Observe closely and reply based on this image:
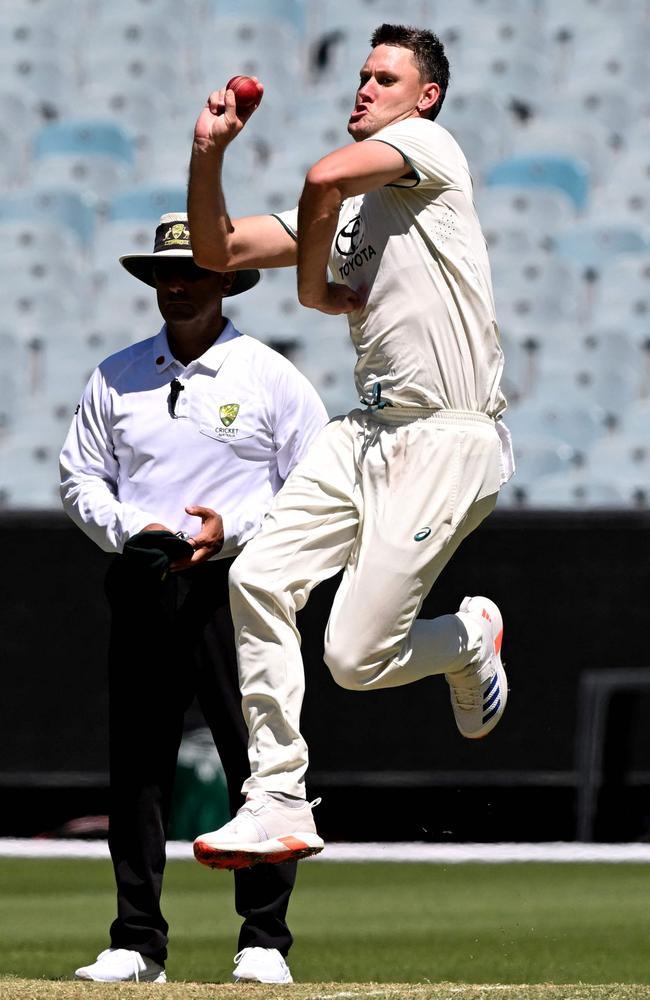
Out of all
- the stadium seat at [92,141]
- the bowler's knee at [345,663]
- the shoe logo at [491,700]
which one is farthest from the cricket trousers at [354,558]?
the stadium seat at [92,141]

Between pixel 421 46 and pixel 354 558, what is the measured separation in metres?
1.37

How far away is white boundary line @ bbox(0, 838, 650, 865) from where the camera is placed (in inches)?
347

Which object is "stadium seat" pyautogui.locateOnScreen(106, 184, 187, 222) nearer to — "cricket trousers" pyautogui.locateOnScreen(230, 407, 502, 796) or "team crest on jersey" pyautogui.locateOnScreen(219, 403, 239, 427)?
"team crest on jersey" pyautogui.locateOnScreen(219, 403, 239, 427)

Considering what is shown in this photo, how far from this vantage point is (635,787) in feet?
30.0

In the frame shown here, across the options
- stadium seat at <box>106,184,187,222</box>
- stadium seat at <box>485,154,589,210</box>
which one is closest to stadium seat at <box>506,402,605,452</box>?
stadium seat at <box>485,154,589,210</box>

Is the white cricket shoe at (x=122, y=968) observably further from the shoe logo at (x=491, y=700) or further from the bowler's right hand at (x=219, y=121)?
the bowler's right hand at (x=219, y=121)

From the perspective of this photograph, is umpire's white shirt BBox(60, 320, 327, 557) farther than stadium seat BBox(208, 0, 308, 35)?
No

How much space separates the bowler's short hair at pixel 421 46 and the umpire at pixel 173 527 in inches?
Answer: 39.1

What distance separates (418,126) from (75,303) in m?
8.73

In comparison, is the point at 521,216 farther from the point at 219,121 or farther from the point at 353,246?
Answer: the point at 219,121

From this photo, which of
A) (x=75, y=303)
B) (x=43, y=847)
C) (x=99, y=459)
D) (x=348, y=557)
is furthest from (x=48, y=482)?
(x=348, y=557)

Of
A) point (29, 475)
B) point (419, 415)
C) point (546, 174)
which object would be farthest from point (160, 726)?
point (546, 174)

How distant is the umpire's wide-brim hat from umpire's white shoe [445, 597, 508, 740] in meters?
1.27

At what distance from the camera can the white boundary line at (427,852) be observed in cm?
880
